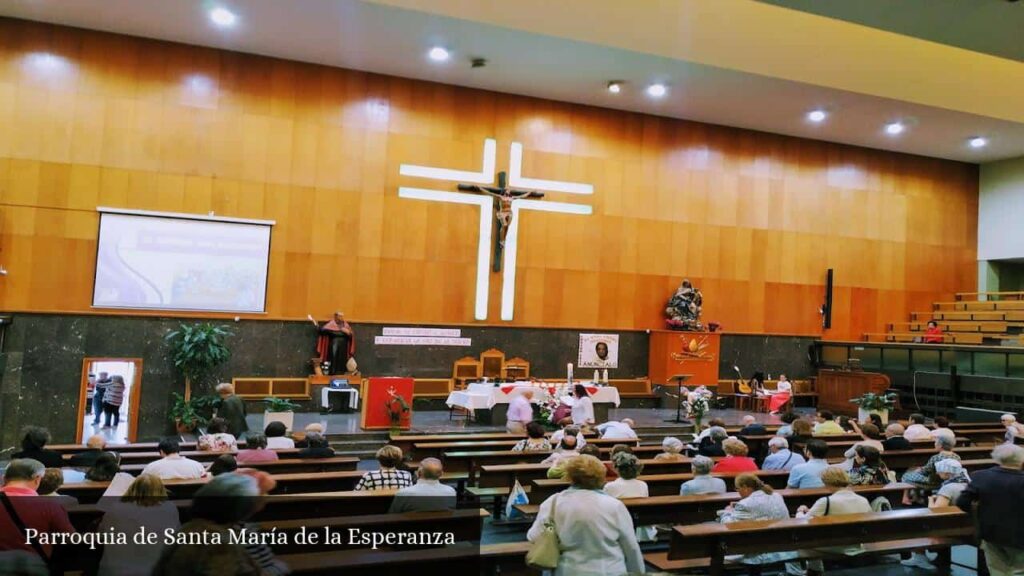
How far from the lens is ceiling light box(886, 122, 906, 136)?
49.2 ft

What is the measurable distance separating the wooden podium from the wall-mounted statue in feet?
10.7

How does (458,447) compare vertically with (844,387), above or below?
below

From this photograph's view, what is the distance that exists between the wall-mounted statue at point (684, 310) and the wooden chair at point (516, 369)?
3.43 meters

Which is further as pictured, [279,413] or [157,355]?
[157,355]

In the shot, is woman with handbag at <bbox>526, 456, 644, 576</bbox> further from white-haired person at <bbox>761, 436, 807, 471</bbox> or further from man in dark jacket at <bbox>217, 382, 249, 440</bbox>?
man in dark jacket at <bbox>217, 382, 249, 440</bbox>

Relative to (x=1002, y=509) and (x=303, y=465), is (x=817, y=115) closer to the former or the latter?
(x=1002, y=509)

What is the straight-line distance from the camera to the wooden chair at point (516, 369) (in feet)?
43.9

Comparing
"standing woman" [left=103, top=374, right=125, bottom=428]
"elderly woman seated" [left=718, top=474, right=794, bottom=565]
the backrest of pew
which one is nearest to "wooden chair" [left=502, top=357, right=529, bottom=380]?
"standing woman" [left=103, top=374, right=125, bottom=428]

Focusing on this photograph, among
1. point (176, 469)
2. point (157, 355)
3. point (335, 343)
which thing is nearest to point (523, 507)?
point (176, 469)

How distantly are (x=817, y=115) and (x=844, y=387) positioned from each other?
232 inches

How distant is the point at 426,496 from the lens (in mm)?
4094

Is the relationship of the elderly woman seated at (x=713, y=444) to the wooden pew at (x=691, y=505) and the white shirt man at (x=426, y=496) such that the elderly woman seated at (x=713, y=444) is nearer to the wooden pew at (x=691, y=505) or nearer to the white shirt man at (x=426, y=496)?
the wooden pew at (x=691, y=505)

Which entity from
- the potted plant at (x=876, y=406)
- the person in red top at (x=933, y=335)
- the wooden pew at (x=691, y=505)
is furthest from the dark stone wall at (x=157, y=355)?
the wooden pew at (x=691, y=505)

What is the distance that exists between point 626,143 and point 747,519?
1149 centimetres
